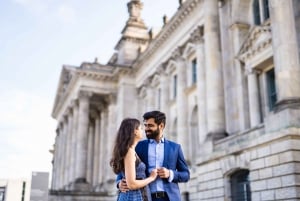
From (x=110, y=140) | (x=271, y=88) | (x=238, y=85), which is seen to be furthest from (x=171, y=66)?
(x=271, y=88)

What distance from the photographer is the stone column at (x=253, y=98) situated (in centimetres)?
2094

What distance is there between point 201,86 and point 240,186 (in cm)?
897

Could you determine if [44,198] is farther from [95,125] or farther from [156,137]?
[95,125]

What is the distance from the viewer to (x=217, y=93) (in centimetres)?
2238

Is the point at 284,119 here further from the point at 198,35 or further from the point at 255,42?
the point at 198,35

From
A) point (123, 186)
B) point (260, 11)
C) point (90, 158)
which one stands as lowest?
point (123, 186)

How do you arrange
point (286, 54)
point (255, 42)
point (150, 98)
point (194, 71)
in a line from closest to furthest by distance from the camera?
point (286, 54)
point (255, 42)
point (194, 71)
point (150, 98)

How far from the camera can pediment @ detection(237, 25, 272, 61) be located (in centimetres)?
2037

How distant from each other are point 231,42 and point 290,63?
6859 mm

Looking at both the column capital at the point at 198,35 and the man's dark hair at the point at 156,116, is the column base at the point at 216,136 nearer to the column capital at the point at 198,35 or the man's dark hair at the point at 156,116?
the column capital at the point at 198,35

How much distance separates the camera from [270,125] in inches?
645

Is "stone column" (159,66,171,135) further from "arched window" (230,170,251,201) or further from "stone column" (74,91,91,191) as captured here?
"arched window" (230,170,251,201)

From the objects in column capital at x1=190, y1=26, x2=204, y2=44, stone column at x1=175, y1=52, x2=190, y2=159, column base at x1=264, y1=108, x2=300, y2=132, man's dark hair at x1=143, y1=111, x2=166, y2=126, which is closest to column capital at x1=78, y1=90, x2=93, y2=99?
stone column at x1=175, y1=52, x2=190, y2=159

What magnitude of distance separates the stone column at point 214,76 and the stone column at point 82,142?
20.9m
